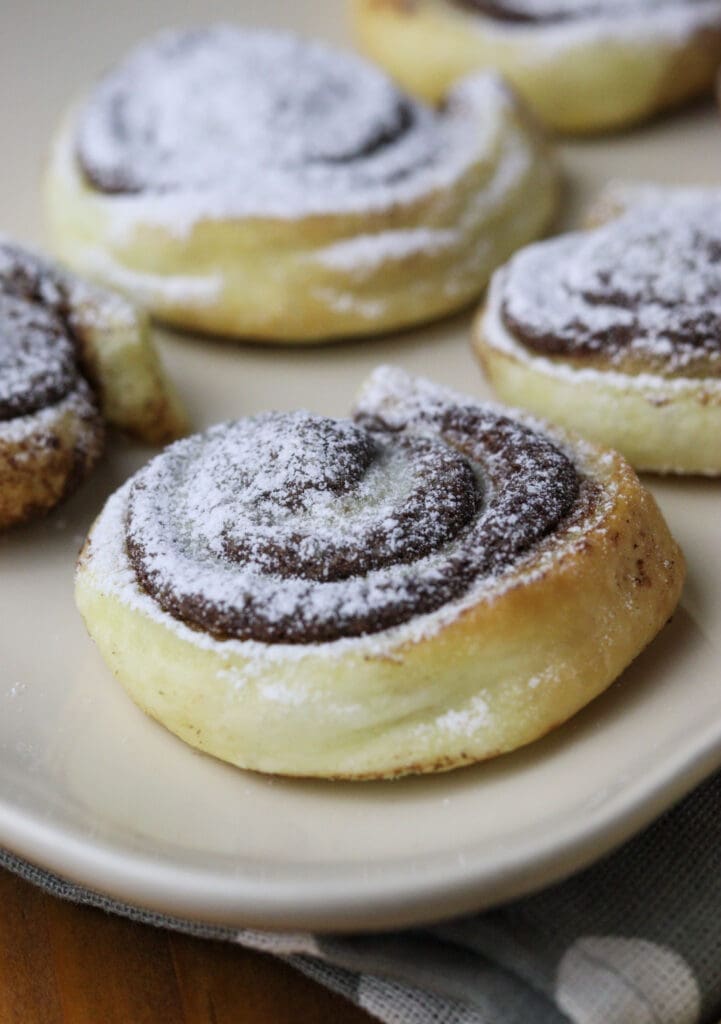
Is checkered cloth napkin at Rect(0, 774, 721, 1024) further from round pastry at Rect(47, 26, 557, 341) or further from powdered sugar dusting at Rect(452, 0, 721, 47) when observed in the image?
powdered sugar dusting at Rect(452, 0, 721, 47)

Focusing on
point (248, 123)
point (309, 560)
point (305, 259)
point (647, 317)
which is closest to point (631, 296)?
point (647, 317)

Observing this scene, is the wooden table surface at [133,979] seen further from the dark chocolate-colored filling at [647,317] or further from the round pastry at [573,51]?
the round pastry at [573,51]

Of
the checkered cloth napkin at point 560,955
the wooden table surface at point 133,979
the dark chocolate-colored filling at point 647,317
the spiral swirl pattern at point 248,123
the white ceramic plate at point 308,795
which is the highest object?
the spiral swirl pattern at point 248,123

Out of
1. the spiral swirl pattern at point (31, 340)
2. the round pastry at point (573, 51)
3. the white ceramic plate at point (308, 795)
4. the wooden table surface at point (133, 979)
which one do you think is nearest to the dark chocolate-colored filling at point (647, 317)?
the white ceramic plate at point (308, 795)

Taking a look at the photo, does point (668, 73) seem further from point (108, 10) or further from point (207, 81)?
point (108, 10)

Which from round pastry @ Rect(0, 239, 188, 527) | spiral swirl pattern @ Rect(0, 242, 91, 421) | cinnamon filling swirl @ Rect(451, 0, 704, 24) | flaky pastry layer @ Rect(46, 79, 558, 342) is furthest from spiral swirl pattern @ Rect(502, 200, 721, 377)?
cinnamon filling swirl @ Rect(451, 0, 704, 24)

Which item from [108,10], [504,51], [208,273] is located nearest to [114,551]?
[208,273]
